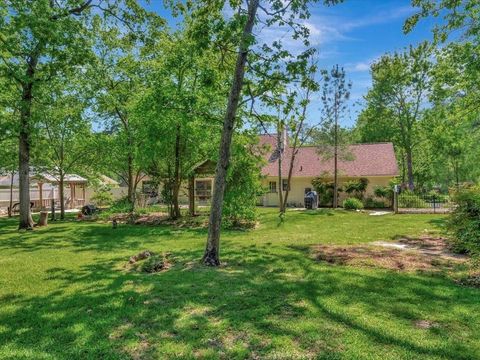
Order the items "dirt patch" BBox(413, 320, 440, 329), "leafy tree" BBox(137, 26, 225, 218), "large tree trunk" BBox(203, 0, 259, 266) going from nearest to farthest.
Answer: "dirt patch" BBox(413, 320, 440, 329) < "large tree trunk" BBox(203, 0, 259, 266) < "leafy tree" BBox(137, 26, 225, 218)

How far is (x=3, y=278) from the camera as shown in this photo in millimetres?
7379

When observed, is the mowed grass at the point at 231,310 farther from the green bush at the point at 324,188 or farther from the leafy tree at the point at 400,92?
the leafy tree at the point at 400,92

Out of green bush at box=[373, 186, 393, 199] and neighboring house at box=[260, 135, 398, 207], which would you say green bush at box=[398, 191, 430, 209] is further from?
neighboring house at box=[260, 135, 398, 207]

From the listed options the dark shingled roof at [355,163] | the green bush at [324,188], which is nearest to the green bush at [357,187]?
the dark shingled roof at [355,163]

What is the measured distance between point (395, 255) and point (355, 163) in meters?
20.1

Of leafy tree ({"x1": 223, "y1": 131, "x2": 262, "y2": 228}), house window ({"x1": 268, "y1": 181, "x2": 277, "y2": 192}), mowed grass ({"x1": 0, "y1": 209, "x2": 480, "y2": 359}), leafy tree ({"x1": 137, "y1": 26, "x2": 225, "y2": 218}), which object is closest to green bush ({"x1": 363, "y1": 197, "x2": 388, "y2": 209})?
house window ({"x1": 268, "y1": 181, "x2": 277, "y2": 192})

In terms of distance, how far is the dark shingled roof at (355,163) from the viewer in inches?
1059

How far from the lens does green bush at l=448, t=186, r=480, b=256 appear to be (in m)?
8.20

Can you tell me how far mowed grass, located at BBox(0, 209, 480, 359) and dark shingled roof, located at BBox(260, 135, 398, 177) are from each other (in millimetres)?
19051

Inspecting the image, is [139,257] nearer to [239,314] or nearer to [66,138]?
[239,314]

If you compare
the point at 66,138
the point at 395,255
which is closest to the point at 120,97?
the point at 66,138

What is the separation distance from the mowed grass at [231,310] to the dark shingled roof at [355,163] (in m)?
19.1

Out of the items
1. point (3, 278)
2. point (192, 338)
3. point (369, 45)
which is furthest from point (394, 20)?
point (3, 278)

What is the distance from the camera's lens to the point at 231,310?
5227 millimetres
